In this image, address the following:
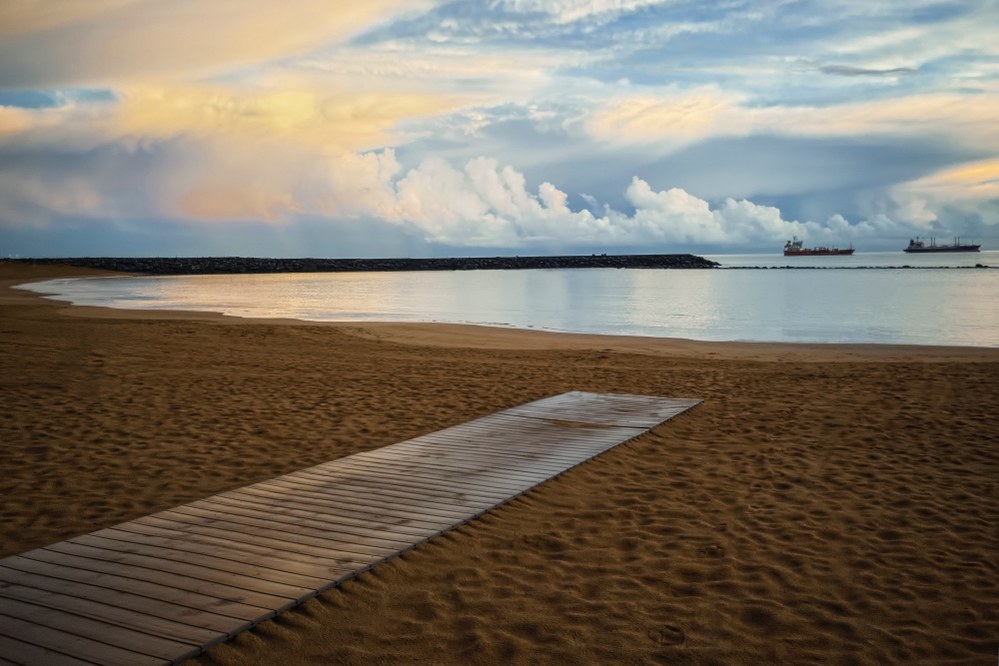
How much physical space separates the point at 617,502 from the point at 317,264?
119873 millimetres

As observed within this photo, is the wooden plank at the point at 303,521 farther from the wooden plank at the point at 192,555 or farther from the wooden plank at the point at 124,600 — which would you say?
the wooden plank at the point at 124,600

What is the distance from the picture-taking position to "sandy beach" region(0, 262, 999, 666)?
3906mm

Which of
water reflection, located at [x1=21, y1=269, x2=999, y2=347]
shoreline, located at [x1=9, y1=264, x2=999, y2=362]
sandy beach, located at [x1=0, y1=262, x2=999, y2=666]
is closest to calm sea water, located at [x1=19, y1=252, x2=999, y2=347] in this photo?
water reflection, located at [x1=21, y1=269, x2=999, y2=347]

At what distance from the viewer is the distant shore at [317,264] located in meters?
101

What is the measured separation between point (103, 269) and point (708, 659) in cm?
10465

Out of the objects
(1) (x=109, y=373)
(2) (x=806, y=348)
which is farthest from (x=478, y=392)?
(2) (x=806, y=348)

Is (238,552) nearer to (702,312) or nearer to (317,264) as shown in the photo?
(702,312)

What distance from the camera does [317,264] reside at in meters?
121

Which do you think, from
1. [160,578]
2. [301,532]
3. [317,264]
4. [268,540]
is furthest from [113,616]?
[317,264]

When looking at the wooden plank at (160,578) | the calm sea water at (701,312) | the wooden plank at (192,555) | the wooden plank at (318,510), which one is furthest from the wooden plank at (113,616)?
the calm sea water at (701,312)

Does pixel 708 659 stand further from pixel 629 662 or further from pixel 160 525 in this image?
pixel 160 525

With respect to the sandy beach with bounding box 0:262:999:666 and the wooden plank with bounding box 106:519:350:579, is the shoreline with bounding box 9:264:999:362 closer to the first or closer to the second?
the sandy beach with bounding box 0:262:999:666

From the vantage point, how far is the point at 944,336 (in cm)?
2372

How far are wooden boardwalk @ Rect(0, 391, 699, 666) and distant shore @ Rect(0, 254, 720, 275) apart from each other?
97.3 m
